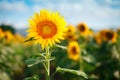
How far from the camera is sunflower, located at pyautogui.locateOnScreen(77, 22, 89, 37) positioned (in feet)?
27.0

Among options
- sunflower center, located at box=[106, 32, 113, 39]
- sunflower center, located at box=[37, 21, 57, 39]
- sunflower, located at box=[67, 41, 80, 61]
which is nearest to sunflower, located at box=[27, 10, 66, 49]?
sunflower center, located at box=[37, 21, 57, 39]

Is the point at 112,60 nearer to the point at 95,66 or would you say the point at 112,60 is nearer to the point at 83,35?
the point at 95,66

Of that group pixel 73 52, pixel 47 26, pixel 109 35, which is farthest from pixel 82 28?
pixel 47 26

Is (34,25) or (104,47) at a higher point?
(34,25)

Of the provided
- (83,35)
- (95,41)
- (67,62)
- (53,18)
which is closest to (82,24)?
(83,35)

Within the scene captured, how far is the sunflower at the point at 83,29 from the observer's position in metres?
8.22

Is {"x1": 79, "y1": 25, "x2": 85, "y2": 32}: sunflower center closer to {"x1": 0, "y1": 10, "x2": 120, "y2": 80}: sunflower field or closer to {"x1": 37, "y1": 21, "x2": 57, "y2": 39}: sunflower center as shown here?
{"x1": 0, "y1": 10, "x2": 120, "y2": 80}: sunflower field

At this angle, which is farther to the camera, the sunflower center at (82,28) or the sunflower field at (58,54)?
the sunflower center at (82,28)

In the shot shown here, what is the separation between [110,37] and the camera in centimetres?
821

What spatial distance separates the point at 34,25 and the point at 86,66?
141 inches

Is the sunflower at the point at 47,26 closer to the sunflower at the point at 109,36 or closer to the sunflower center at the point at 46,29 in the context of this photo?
the sunflower center at the point at 46,29

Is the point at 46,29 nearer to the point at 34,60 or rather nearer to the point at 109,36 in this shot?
the point at 34,60

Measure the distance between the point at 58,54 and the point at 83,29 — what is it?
183 centimetres

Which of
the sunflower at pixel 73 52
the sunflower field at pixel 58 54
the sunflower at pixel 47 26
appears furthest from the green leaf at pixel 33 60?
the sunflower at pixel 73 52
